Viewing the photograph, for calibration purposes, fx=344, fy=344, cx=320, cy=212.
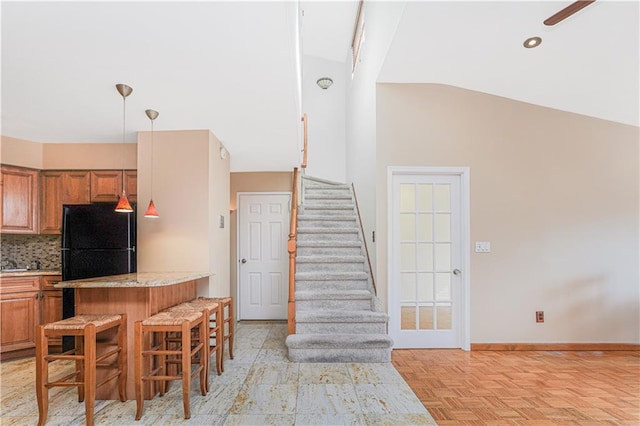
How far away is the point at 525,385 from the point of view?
2.93m

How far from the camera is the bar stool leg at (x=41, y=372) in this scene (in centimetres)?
218

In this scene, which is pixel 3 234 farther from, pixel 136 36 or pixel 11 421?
pixel 136 36

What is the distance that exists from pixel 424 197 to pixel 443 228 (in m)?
0.42

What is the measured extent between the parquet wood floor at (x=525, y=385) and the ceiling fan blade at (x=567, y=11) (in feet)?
9.57

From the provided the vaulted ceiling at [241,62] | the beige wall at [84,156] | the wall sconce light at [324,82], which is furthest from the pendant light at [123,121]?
the wall sconce light at [324,82]

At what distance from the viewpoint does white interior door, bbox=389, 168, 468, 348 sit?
3.90 metres

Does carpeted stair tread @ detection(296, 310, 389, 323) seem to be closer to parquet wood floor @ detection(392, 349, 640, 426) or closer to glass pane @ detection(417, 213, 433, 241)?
parquet wood floor @ detection(392, 349, 640, 426)

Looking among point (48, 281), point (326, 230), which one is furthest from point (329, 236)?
point (48, 281)

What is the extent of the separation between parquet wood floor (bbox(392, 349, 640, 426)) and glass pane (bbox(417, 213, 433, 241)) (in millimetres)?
1265

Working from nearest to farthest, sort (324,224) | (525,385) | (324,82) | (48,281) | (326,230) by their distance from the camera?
(525,385) → (48,281) → (326,230) → (324,224) → (324,82)

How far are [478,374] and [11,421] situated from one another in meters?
3.62

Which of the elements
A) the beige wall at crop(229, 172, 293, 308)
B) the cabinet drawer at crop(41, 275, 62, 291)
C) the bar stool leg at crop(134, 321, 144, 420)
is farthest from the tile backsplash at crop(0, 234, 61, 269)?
the bar stool leg at crop(134, 321, 144, 420)

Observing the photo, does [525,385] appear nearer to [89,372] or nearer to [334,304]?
[334,304]

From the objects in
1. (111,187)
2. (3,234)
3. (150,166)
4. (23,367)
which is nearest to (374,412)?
(150,166)
